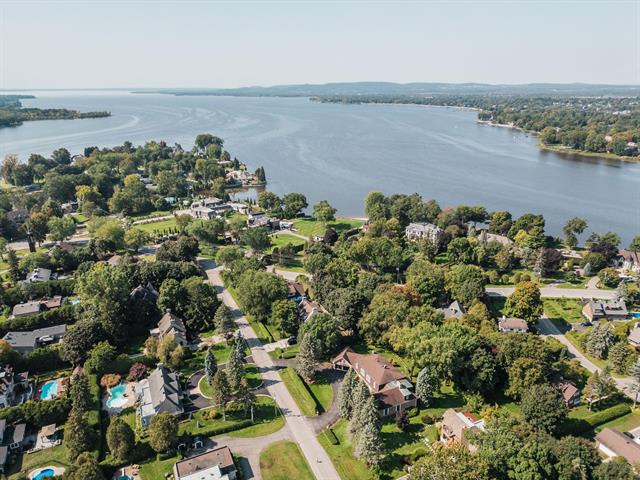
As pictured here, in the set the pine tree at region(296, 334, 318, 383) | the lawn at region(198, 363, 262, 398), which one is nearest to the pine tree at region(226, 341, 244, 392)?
the lawn at region(198, 363, 262, 398)

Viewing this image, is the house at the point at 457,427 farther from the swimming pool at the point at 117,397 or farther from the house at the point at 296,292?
the swimming pool at the point at 117,397

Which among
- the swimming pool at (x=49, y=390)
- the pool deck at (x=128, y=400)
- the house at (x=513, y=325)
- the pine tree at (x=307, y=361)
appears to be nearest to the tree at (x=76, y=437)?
the pool deck at (x=128, y=400)

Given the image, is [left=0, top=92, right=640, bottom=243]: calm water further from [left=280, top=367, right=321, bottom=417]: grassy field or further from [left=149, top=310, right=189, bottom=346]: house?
[left=280, top=367, right=321, bottom=417]: grassy field

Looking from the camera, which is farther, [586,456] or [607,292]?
[607,292]

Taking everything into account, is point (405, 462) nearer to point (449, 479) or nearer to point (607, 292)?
point (449, 479)

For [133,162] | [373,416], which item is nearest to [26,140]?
[133,162]

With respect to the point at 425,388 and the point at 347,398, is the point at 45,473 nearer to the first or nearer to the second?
the point at 347,398

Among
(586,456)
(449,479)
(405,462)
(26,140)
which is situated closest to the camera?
(449,479)

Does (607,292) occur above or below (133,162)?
below

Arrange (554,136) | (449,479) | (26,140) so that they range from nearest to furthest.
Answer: (449,479) → (554,136) → (26,140)
